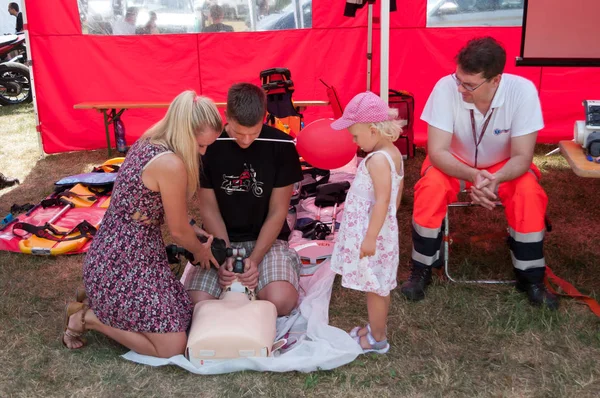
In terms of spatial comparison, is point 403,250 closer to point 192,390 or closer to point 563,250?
point 563,250

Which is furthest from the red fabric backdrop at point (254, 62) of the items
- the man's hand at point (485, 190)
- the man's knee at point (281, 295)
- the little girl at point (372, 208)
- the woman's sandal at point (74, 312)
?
the woman's sandal at point (74, 312)

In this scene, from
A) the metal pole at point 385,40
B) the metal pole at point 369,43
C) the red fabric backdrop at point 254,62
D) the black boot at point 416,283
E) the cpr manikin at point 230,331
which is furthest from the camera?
the red fabric backdrop at point 254,62

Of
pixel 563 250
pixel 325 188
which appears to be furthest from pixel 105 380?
pixel 563 250

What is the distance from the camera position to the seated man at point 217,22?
633 cm

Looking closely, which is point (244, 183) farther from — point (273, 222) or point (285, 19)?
point (285, 19)

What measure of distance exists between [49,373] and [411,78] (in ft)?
15.8

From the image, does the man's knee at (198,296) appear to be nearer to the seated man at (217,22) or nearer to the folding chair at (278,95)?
the folding chair at (278,95)

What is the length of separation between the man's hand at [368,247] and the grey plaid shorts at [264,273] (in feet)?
2.20

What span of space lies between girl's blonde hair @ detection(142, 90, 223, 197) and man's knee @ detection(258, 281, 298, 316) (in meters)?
0.79

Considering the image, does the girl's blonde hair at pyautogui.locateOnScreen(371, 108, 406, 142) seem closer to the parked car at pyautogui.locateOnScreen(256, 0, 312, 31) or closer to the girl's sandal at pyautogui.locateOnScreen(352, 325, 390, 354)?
the girl's sandal at pyautogui.locateOnScreen(352, 325, 390, 354)

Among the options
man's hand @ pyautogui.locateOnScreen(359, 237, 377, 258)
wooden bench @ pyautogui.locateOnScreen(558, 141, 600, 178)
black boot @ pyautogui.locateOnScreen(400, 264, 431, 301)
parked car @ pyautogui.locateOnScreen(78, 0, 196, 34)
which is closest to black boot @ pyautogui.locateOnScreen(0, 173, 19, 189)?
parked car @ pyautogui.locateOnScreen(78, 0, 196, 34)

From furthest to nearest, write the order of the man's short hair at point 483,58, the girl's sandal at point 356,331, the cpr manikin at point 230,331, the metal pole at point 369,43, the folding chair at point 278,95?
1. the metal pole at point 369,43
2. the folding chair at point 278,95
3. the man's short hair at point 483,58
4. the girl's sandal at point 356,331
5. the cpr manikin at point 230,331

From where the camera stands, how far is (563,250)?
12.5 feet

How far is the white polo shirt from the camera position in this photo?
317cm
